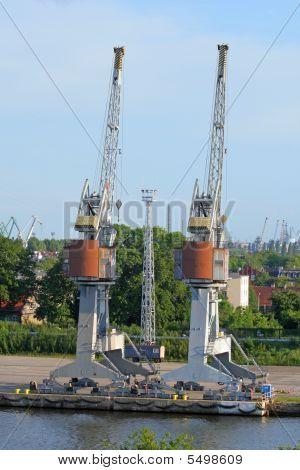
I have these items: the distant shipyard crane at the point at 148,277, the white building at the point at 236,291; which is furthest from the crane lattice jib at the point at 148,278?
the white building at the point at 236,291

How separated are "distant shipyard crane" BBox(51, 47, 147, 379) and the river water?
14.4 feet

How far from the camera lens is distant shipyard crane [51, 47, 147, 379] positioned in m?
69.5

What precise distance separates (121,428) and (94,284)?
12.8 metres

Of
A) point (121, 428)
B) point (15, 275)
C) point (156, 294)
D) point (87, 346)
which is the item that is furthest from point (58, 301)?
point (121, 428)

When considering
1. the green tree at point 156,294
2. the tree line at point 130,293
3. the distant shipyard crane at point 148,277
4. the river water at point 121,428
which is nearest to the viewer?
the river water at point 121,428

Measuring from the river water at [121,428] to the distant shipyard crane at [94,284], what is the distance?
4402mm

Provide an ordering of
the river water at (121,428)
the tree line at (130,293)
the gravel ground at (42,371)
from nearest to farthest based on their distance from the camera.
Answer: the river water at (121,428)
the gravel ground at (42,371)
the tree line at (130,293)

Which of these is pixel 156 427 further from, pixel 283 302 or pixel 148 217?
pixel 283 302

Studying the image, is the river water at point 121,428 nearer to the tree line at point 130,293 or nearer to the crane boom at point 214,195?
the crane boom at point 214,195

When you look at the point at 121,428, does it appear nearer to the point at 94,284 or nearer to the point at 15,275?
the point at 94,284

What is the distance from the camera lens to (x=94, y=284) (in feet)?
230

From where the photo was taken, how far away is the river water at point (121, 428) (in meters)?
54.3
